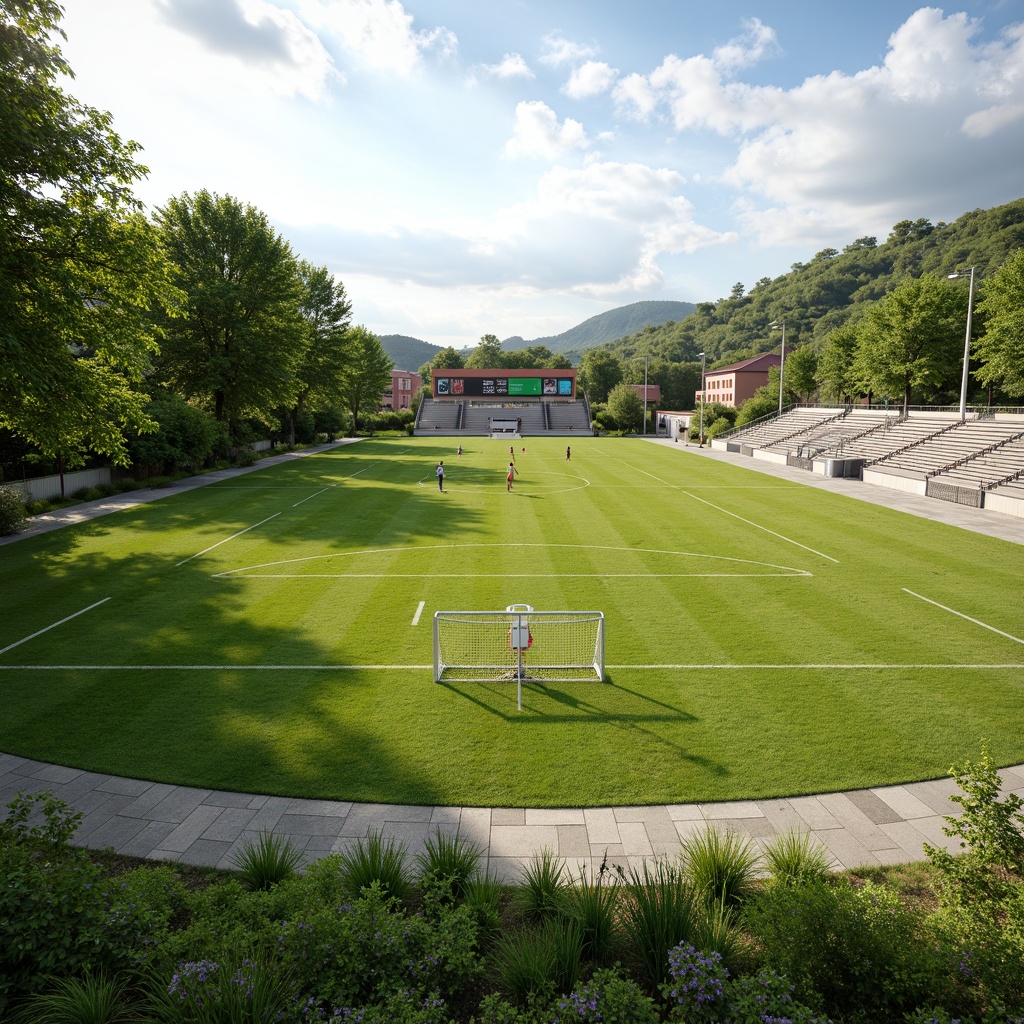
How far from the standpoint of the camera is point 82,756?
31.1 ft

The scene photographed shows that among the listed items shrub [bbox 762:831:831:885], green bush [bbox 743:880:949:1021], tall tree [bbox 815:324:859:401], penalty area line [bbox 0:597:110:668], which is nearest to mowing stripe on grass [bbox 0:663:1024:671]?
penalty area line [bbox 0:597:110:668]

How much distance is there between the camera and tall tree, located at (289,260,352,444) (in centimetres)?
6016

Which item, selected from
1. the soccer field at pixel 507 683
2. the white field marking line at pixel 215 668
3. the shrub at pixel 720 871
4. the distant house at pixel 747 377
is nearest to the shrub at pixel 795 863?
the shrub at pixel 720 871

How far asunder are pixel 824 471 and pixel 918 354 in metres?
16.3

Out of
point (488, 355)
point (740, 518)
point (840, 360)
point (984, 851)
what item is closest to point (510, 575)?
point (740, 518)

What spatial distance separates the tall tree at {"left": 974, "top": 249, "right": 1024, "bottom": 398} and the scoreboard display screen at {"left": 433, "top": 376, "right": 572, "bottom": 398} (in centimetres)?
6299

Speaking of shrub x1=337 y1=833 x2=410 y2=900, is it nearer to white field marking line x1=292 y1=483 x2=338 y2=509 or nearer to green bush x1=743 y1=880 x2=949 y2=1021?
green bush x1=743 y1=880 x2=949 y2=1021

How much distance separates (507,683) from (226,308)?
3745 cm

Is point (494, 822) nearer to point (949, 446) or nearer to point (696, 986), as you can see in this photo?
point (696, 986)

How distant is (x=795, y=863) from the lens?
668cm

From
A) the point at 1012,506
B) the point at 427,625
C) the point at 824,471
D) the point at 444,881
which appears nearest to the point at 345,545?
the point at 427,625

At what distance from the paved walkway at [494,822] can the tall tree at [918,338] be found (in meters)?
47.0

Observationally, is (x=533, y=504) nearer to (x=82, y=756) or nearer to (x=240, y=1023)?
(x=82, y=756)

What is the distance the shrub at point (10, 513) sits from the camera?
23016 millimetres
